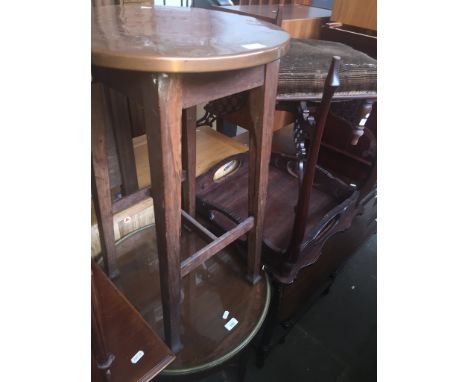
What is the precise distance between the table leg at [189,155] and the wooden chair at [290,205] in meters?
0.06

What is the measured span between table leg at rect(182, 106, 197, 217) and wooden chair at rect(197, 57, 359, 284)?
6 cm

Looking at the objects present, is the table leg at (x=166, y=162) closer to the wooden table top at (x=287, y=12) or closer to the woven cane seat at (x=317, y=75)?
the woven cane seat at (x=317, y=75)

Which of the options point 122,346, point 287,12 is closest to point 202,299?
point 122,346

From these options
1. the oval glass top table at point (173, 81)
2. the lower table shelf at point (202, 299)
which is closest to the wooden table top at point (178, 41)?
the oval glass top table at point (173, 81)

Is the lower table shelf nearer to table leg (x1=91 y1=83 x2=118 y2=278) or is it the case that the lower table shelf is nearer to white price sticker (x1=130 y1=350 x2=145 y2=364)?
table leg (x1=91 y1=83 x2=118 y2=278)

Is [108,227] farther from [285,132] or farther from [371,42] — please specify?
[285,132]

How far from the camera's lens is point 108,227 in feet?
3.62

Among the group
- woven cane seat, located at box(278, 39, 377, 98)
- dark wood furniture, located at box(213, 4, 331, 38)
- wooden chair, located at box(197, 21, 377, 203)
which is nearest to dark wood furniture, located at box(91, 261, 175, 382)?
wooden chair, located at box(197, 21, 377, 203)

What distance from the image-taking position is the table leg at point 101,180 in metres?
0.89

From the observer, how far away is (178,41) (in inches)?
24.2

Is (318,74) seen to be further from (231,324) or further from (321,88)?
(231,324)

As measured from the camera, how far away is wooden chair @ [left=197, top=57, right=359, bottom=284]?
40.7 inches

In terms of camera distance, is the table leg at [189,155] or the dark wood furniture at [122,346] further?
the table leg at [189,155]
